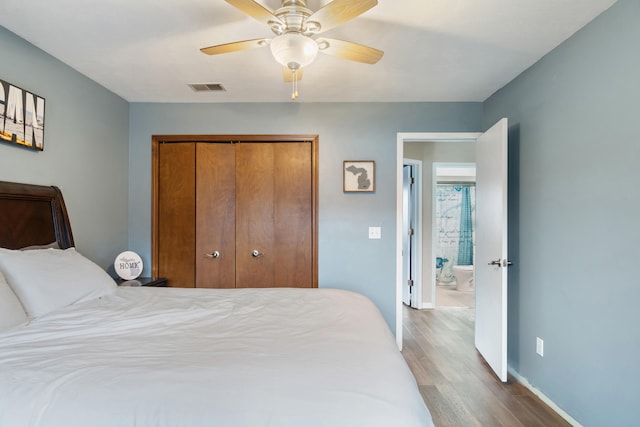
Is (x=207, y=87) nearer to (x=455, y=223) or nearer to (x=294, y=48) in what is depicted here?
(x=294, y=48)

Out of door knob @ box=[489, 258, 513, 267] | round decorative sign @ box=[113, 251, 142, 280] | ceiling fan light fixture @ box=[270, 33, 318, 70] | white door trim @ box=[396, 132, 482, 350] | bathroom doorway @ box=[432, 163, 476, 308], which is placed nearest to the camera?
ceiling fan light fixture @ box=[270, 33, 318, 70]

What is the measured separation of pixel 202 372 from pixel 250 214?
2.27 m

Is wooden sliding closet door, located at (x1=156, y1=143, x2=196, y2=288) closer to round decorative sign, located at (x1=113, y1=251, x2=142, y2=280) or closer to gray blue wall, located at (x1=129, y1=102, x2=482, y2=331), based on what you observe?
gray blue wall, located at (x1=129, y1=102, x2=482, y2=331)

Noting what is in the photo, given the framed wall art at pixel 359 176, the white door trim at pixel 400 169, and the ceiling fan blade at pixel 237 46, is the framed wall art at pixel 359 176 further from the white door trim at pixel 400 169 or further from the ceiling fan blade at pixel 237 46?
the ceiling fan blade at pixel 237 46

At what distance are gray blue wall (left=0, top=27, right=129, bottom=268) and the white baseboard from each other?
3671 mm

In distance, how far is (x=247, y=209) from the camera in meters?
3.25

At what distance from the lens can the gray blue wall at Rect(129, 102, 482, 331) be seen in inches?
127

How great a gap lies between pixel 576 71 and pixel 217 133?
2930 mm

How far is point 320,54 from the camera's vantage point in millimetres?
2258

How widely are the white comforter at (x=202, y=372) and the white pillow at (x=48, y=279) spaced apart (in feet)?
0.39

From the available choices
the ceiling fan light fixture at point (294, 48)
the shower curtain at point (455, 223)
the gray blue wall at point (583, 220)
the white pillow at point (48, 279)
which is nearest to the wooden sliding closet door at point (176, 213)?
the white pillow at point (48, 279)

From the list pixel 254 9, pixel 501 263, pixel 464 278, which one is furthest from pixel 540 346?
pixel 464 278

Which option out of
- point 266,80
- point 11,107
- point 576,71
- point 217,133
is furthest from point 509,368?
point 11,107

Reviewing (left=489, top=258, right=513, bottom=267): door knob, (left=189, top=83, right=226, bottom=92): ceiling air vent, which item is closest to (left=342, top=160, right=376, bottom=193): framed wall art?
(left=489, top=258, right=513, bottom=267): door knob
